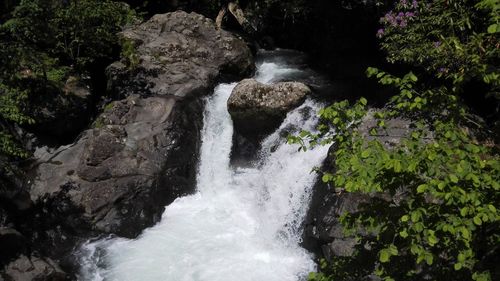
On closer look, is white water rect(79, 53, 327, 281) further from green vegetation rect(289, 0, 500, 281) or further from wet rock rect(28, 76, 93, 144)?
green vegetation rect(289, 0, 500, 281)

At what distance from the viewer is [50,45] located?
38.7 feet

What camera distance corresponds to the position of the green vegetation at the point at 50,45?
897 cm

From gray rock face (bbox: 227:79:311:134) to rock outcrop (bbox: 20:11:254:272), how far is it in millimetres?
1256

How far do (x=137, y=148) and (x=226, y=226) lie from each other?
2.87m

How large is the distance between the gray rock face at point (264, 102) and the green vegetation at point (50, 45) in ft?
13.5

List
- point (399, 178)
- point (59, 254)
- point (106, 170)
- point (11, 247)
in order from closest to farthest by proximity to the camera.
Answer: point (399, 178) → point (11, 247) → point (59, 254) → point (106, 170)

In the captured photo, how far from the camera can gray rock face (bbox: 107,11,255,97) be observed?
11938 mm

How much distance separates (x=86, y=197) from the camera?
9.48 m

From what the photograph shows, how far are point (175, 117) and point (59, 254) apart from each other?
4.16m

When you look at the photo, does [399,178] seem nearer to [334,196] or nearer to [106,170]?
[334,196]

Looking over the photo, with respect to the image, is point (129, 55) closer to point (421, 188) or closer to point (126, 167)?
point (126, 167)

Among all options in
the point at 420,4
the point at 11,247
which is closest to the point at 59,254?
the point at 11,247

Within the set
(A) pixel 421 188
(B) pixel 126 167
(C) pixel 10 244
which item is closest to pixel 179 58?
(B) pixel 126 167

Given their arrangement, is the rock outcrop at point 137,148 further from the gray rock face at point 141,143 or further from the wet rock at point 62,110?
the wet rock at point 62,110
